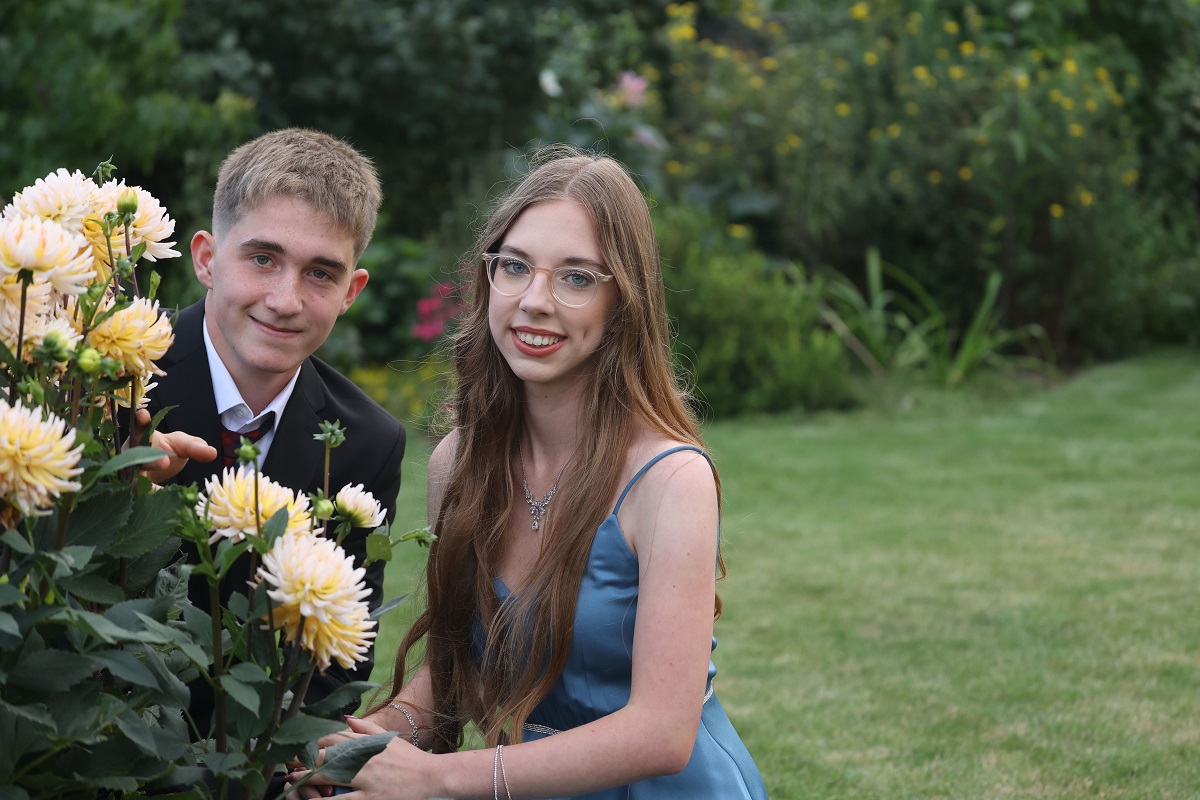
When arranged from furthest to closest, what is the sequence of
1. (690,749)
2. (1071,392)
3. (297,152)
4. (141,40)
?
(1071,392)
(141,40)
(297,152)
(690,749)

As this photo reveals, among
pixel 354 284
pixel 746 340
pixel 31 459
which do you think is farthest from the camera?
pixel 746 340

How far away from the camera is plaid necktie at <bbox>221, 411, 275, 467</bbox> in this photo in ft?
8.61

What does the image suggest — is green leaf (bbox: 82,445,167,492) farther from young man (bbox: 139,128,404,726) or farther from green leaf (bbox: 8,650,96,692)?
young man (bbox: 139,128,404,726)

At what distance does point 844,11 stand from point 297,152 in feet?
28.2

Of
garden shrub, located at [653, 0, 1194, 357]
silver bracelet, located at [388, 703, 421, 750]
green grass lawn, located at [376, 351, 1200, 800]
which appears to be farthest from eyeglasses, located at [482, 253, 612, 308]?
garden shrub, located at [653, 0, 1194, 357]

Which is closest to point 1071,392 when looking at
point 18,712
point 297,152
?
point 297,152

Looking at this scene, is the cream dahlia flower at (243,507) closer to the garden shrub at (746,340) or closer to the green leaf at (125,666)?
the green leaf at (125,666)

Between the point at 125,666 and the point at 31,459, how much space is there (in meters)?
0.24

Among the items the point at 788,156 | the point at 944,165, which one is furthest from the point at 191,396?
the point at 944,165

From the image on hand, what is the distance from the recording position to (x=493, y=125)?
981 centimetres

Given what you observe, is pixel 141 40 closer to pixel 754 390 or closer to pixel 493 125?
pixel 493 125

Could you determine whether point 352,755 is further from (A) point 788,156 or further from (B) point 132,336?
(A) point 788,156

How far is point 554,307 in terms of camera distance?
2.19m

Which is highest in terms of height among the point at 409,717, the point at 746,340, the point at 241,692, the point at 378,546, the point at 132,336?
the point at 132,336
